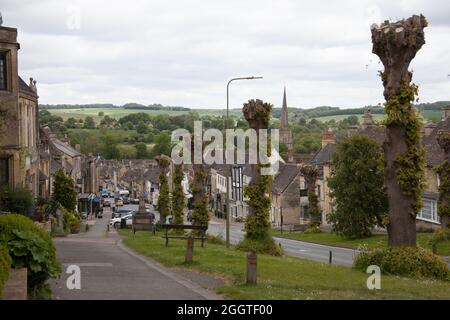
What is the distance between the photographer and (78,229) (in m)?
51.3

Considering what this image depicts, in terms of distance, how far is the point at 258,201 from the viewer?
33438mm

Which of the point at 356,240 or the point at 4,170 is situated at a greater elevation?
the point at 4,170

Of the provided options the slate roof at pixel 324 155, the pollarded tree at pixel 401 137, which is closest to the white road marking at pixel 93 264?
the pollarded tree at pixel 401 137

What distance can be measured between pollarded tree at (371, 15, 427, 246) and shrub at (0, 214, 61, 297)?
12.4m

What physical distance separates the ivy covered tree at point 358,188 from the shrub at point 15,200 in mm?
27850

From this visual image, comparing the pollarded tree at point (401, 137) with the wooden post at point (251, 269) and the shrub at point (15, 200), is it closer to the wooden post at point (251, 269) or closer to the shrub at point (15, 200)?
the wooden post at point (251, 269)

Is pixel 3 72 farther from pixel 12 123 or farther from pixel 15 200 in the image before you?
pixel 15 200

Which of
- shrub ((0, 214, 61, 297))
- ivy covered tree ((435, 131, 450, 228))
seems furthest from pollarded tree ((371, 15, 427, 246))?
ivy covered tree ((435, 131, 450, 228))

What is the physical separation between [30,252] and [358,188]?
44291mm

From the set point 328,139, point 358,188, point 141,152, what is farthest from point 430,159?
point 141,152

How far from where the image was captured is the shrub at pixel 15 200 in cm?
3409

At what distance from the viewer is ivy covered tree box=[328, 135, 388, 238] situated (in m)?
56.3

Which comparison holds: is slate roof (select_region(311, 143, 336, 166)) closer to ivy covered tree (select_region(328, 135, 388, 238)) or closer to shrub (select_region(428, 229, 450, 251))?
ivy covered tree (select_region(328, 135, 388, 238))

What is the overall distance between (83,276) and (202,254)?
752 centimetres
